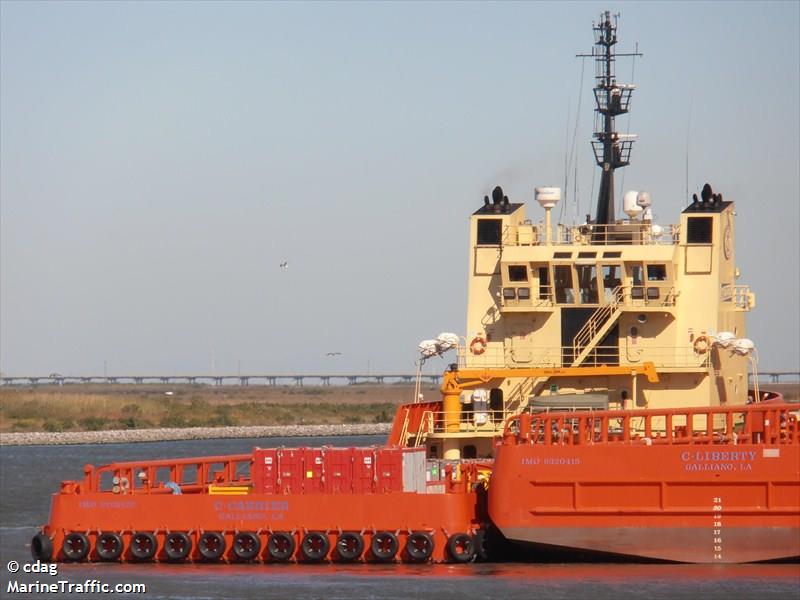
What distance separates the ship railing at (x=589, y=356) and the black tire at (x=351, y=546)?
562 centimetres

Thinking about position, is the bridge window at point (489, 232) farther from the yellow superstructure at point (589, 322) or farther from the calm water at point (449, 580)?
the calm water at point (449, 580)

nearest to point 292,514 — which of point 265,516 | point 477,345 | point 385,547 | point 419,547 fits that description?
point 265,516

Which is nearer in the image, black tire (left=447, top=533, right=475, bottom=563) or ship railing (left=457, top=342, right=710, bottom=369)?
black tire (left=447, top=533, right=475, bottom=563)

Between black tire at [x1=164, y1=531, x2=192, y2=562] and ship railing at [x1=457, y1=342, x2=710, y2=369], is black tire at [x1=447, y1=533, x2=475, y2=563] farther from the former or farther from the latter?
ship railing at [x1=457, y1=342, x2=710, y2=369]

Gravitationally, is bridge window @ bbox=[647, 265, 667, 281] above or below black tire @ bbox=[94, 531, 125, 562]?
above

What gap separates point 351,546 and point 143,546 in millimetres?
4233

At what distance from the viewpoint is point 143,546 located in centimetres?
2930

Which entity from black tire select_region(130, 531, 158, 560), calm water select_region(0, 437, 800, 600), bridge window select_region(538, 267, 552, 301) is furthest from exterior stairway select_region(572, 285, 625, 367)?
Result: black tire select_region(130, 531, 158, 560)


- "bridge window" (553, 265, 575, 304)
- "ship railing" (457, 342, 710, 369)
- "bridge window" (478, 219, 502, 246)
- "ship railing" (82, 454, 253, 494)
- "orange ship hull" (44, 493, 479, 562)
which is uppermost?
"bridge window" (478, 219, 502, 246)

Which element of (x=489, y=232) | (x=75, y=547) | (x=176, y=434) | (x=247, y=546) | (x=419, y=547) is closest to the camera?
(x=419, y=547)

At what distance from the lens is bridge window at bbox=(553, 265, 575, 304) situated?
3275 centimetres

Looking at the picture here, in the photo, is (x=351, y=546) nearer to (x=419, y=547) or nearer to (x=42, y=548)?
(x=419, y=547)

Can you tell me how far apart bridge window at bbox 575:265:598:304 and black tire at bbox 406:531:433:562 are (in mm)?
7519

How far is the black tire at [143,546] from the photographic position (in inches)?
1151
